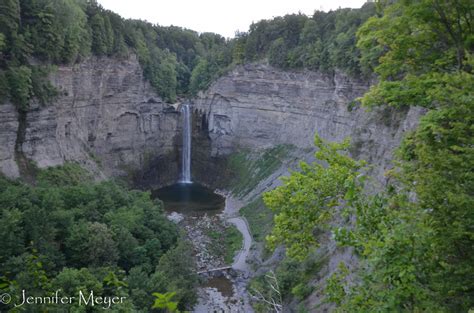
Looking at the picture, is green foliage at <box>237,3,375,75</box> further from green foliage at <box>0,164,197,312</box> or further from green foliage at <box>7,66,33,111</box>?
green foliage at <box>7,66,33,111</box>

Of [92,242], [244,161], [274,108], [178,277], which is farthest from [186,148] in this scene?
[92,242]

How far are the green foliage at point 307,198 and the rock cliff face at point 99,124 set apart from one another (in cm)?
3075

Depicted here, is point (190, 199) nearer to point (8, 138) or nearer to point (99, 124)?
point (99, 124)

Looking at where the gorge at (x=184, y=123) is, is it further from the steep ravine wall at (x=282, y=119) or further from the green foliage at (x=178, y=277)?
the green foliage at (x=178, y=277)

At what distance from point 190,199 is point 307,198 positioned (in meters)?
47.3

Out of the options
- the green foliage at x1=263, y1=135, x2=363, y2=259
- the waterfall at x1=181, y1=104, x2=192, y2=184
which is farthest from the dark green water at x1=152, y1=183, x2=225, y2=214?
the green foliage at x1=263, y1=135, x2=363, y2=259

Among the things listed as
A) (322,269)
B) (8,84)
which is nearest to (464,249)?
(322,269)

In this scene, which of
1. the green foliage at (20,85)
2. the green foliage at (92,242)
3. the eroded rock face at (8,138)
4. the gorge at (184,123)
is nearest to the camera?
the green foliage at (92,242)

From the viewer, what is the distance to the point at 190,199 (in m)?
56.1

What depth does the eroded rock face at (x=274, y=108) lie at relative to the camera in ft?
151

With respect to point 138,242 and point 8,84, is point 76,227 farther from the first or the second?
point 8,84

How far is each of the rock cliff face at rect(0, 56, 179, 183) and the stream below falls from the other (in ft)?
24.4

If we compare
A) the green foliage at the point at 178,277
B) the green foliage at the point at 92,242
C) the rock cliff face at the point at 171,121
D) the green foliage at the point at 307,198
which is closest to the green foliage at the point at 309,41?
the rock cliff face at the point at 171,121

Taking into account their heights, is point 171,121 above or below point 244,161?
above
